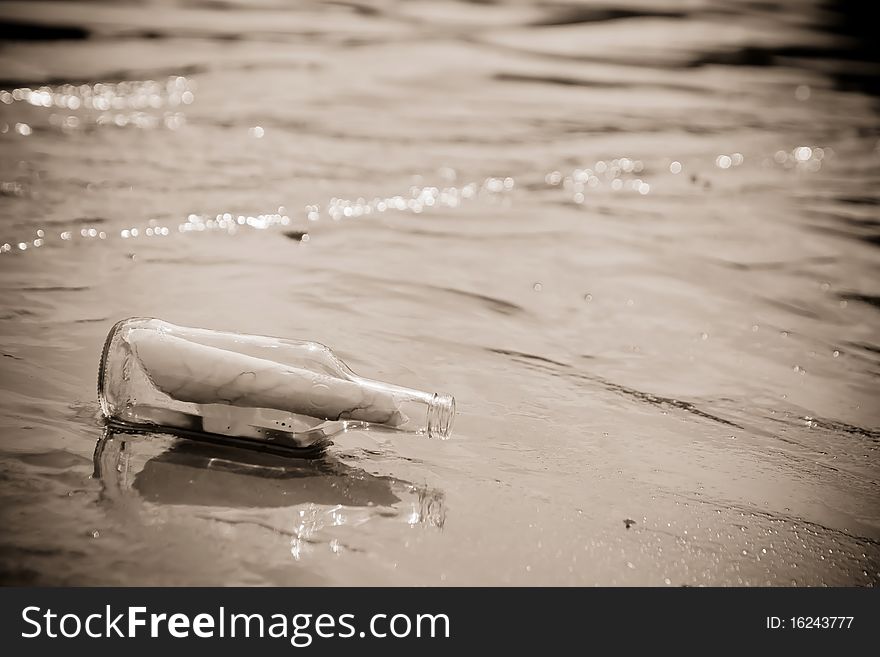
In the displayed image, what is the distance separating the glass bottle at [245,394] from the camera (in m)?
1.70

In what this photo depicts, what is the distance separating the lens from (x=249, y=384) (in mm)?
1690

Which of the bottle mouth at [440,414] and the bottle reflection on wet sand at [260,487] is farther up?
the bottle mouth at [440,414]

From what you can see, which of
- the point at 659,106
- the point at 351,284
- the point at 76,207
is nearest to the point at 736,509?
the point at 351,284

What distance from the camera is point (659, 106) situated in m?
5.46

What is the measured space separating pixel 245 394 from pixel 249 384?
0.06 ft

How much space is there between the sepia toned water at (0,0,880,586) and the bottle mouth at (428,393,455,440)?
0.28ft

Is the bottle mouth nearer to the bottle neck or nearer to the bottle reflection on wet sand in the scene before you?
the bottle neck

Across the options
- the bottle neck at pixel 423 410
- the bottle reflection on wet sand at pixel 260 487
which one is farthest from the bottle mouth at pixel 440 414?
the bottle reflection on wet sand at pixel 260 487

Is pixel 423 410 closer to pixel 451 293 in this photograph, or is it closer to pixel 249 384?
pixel 249 384

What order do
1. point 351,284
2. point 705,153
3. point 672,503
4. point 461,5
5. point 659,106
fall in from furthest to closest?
1. point 461,5
2. point 659,106
3. point 705,153
4. point 351,284
5. point 672,503

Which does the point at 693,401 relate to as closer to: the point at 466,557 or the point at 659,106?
the point at 466,557

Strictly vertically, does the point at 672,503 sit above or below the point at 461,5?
below

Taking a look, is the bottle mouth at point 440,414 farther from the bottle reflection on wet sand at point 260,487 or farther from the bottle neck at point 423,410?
the bottle reflection on wet sand at point 260,487

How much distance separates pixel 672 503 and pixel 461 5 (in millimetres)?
6296
